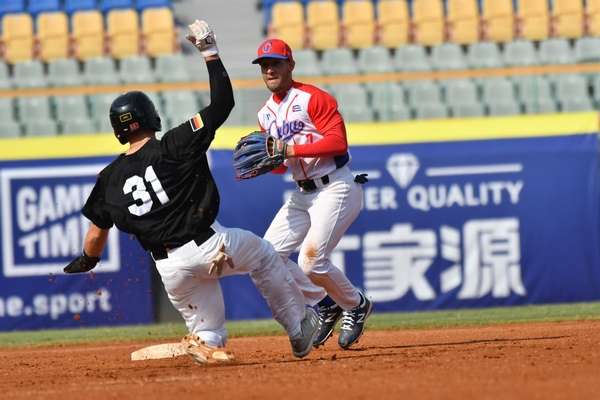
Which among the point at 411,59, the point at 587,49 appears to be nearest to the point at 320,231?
the point at 411,59

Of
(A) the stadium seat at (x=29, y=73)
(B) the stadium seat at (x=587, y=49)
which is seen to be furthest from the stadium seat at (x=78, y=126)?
(B) the stadium seat at (x=587, y=49)

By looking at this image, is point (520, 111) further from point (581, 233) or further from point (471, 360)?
point (471, 360)

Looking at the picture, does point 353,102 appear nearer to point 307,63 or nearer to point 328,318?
point 307,63

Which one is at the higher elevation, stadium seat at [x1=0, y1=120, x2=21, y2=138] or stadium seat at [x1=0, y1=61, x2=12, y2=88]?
stadium seat at [x1=0, y1=61, x2=12, y2=88]

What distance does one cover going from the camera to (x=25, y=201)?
12664mm

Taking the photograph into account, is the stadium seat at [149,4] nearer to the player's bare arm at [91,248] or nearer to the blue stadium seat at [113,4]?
the blue stadium seat at [113,4]

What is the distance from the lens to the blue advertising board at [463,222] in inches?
507

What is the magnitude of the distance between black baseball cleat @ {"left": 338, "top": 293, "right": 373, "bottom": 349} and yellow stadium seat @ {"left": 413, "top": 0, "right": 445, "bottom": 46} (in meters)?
9.86

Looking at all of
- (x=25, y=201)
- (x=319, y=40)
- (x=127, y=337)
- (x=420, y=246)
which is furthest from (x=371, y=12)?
(x=127, y=337)

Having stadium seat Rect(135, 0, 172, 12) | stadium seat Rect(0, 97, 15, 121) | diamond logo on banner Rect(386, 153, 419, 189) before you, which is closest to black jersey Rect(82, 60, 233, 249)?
diamond logo on banner Rect(386, 153, 419, 189)

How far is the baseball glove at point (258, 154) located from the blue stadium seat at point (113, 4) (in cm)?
1142

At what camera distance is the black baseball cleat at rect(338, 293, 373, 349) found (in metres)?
8.46

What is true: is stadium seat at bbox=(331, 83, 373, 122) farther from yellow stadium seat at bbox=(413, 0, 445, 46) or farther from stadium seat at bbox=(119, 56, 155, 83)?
yellow stadium seat at bbox=(413, 0, 445, 46)

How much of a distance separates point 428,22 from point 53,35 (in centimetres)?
586
